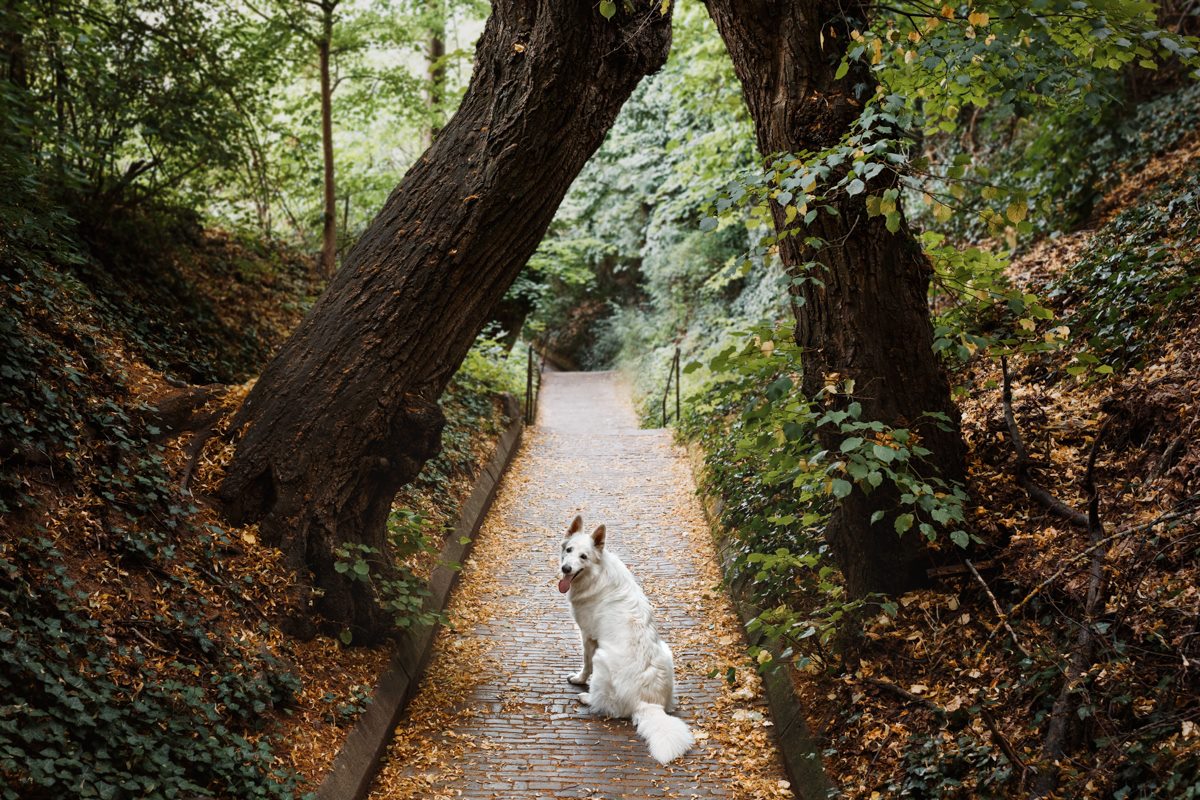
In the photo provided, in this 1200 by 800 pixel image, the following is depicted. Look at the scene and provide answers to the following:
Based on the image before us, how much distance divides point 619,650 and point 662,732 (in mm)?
672

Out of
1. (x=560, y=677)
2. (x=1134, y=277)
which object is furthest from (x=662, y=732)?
(x=1134, y=277)

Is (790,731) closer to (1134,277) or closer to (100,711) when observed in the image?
(100,711)

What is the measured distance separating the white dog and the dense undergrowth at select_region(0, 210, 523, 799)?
1.24 m

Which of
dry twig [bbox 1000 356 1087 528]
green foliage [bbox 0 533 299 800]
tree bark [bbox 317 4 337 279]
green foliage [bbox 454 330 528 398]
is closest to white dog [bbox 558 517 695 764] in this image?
green foliage [bbox 0 533 299 800]

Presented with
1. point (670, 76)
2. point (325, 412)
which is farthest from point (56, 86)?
point (670, 76)

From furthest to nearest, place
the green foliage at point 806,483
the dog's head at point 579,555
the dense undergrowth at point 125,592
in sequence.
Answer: the dog's head at point 579,555, the green foliage at point 806,483, the dense undergrowth at point 125,592

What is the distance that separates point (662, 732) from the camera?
5641mm

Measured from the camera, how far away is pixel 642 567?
8984mm

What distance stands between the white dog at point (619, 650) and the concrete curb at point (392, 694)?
3.61 ft

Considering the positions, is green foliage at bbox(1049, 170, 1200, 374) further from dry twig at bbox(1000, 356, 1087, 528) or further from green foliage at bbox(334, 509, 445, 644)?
green foliage at bbox(334, 509, 445, 644)

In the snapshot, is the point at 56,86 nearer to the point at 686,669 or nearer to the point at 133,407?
the point at 133,407

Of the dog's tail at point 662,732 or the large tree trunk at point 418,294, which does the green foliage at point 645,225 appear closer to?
the large tree trunk at point 418,294

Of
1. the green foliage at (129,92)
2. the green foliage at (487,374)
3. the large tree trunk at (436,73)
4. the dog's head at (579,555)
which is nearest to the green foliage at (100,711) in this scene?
the dog's head at (579,555)

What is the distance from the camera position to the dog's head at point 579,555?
6504 millimetres
